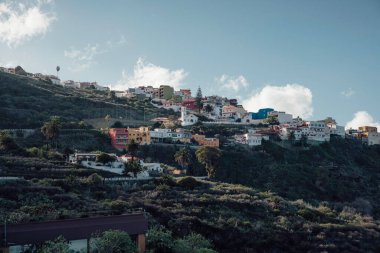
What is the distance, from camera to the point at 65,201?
36.0 metres

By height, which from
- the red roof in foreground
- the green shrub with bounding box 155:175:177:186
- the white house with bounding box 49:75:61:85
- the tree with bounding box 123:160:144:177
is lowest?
the red roof in foreground

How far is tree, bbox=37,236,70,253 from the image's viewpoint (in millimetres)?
20891

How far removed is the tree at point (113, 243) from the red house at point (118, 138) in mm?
52147

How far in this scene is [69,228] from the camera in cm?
2395

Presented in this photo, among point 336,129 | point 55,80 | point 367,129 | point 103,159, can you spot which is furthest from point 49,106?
point 367,129

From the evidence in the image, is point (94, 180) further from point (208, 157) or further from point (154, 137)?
point (154, 137)

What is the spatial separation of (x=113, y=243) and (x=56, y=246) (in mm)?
2917

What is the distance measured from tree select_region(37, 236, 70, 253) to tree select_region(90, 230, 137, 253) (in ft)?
5.28

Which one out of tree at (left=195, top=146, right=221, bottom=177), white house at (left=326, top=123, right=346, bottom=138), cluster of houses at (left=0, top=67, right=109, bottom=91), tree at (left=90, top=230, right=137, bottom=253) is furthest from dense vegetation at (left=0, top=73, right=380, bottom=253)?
cluster of houses at (left=0, top=67, right=109, bottom=91)

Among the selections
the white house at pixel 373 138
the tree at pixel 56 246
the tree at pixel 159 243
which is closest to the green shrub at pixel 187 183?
the tree at pixel 159 243

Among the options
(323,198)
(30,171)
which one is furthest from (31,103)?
(323,198)

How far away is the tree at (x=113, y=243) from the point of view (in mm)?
22422

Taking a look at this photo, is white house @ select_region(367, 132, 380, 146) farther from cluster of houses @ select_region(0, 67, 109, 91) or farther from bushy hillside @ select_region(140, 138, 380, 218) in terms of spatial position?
cluster of houses @ select_region(0, 67, 109, 91)

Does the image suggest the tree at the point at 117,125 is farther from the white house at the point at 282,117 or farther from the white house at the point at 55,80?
the white house at the point at 55,80
